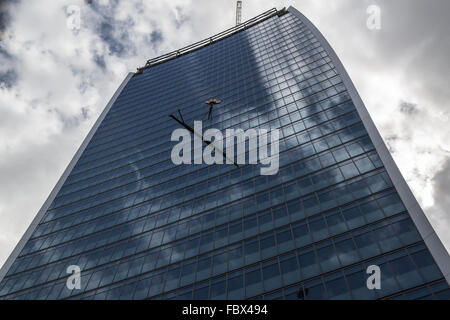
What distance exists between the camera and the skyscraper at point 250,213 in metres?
34.5

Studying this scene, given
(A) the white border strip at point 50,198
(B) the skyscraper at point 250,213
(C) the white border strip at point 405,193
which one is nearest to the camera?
(C) the white border strip at point 405,193

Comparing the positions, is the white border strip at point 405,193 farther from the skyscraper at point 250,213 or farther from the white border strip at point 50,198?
the white border strip at point 50,198

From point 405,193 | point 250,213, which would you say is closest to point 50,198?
point 250,213

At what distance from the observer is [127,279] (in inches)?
1793

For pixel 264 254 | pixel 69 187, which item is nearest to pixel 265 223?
pixel 264 254

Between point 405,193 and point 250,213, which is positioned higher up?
point 250,213

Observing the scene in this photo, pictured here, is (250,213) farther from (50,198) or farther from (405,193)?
(50,198)

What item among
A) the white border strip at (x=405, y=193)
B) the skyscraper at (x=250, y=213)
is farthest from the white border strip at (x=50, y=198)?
the white border strip at (x=405, y=193)

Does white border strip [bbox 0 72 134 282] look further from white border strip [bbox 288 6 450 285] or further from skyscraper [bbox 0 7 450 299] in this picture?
white border strip [bbox 288 6 450 285]

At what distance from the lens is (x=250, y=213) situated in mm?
46250

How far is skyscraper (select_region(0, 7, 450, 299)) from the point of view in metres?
34.5

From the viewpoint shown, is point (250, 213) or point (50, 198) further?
point (50, 198)

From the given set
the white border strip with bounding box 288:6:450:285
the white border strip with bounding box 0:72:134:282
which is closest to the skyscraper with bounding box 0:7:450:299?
the white border strip with bounding box 288:6:450:285
